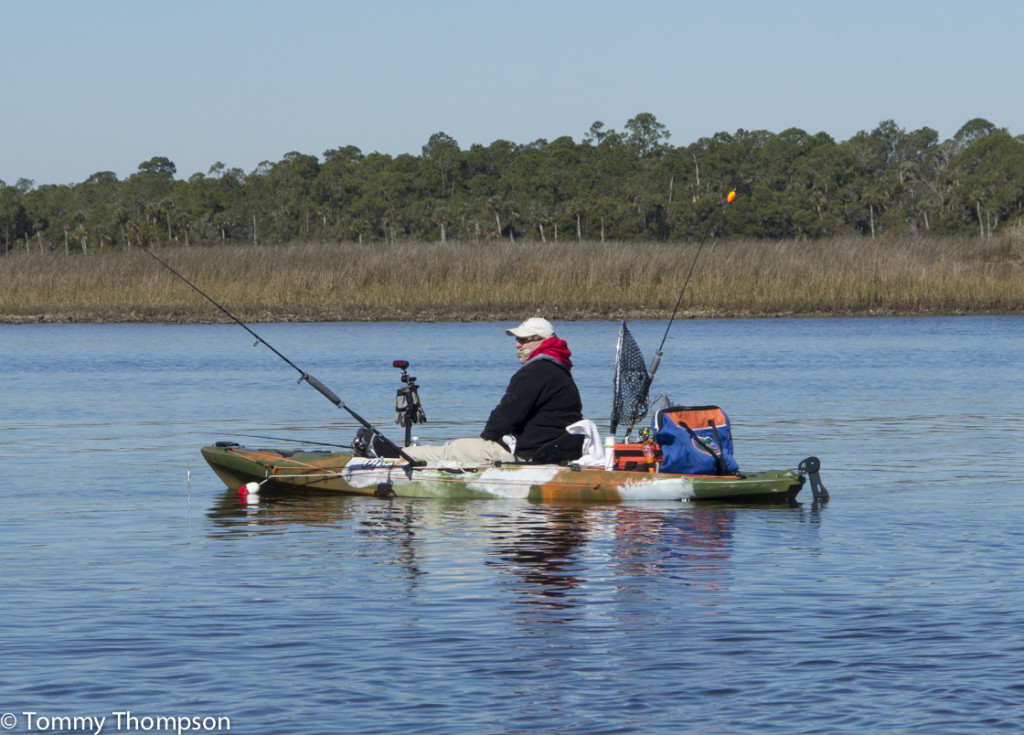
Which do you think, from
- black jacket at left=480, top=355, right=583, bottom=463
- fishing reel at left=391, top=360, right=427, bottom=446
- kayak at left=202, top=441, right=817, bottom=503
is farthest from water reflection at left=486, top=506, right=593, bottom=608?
fishing reel at left=391, top=360, right=427, bottom=446

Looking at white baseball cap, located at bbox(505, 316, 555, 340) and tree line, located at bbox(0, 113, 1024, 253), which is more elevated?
tree line, located at bbox(0, 113, 1024, 253)

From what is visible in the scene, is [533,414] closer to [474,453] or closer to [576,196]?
[474,453]

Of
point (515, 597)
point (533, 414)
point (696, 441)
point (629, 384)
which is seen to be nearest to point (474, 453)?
point (533, 414)

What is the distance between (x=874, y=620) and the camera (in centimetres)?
702

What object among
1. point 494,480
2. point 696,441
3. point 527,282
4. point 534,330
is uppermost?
point 527,282

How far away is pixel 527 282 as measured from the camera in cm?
3653

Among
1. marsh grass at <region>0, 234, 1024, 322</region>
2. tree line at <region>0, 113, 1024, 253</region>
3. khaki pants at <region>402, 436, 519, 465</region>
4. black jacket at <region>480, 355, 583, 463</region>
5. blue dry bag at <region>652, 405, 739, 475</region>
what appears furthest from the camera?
tree line at <region>0, 113, 1024, 253</region>

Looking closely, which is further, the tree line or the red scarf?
the tree line

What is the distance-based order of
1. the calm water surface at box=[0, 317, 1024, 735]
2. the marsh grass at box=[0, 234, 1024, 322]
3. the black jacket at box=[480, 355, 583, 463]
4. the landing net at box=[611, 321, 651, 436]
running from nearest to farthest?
the calm water surface at box=[0, 317, 1024, 735] < the black jacket at box=[480, 355, 583, 463] < the landing net at box=[611, 321, 651, 436] < the marsh grass at box=[0, 234, 1024, 322]

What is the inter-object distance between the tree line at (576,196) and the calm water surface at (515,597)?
61.7 meters

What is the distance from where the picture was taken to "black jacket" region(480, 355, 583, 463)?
Result: 33.7ft

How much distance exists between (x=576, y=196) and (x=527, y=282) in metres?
58.0

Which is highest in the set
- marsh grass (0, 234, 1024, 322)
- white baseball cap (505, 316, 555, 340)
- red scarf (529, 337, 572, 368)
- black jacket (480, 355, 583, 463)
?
marsh grass (0, 234, 1024, 322)

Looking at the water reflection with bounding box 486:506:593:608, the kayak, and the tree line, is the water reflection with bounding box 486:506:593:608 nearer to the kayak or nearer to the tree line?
the kayak
